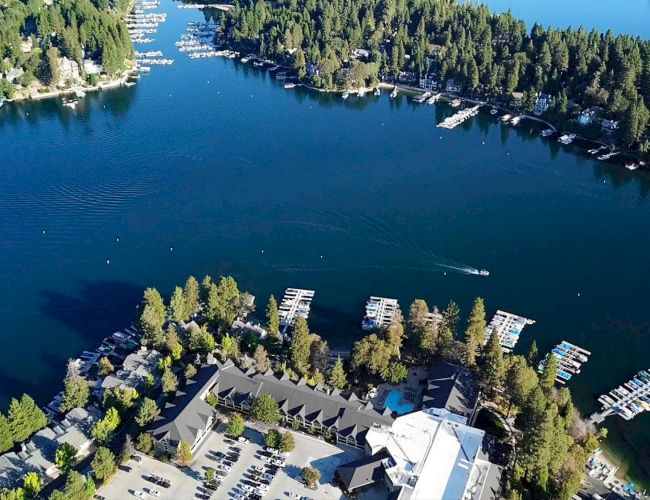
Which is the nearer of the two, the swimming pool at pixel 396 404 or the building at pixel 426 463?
the building at pixel 426 463

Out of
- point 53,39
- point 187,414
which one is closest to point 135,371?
point 187,414

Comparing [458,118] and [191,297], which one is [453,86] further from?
[191,297]

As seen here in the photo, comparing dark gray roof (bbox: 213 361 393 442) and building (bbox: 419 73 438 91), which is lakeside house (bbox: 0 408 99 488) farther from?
building (bbox: 419 73 438 91)

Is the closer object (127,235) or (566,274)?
(566,274)

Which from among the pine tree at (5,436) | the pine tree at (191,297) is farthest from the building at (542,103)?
the pine tree at (5,436)

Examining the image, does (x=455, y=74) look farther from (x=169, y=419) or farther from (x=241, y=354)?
(x=169, y=419)

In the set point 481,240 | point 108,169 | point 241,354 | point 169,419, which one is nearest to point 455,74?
point 481,240

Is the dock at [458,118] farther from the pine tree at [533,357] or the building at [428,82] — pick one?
the pine tree at [533,357]
